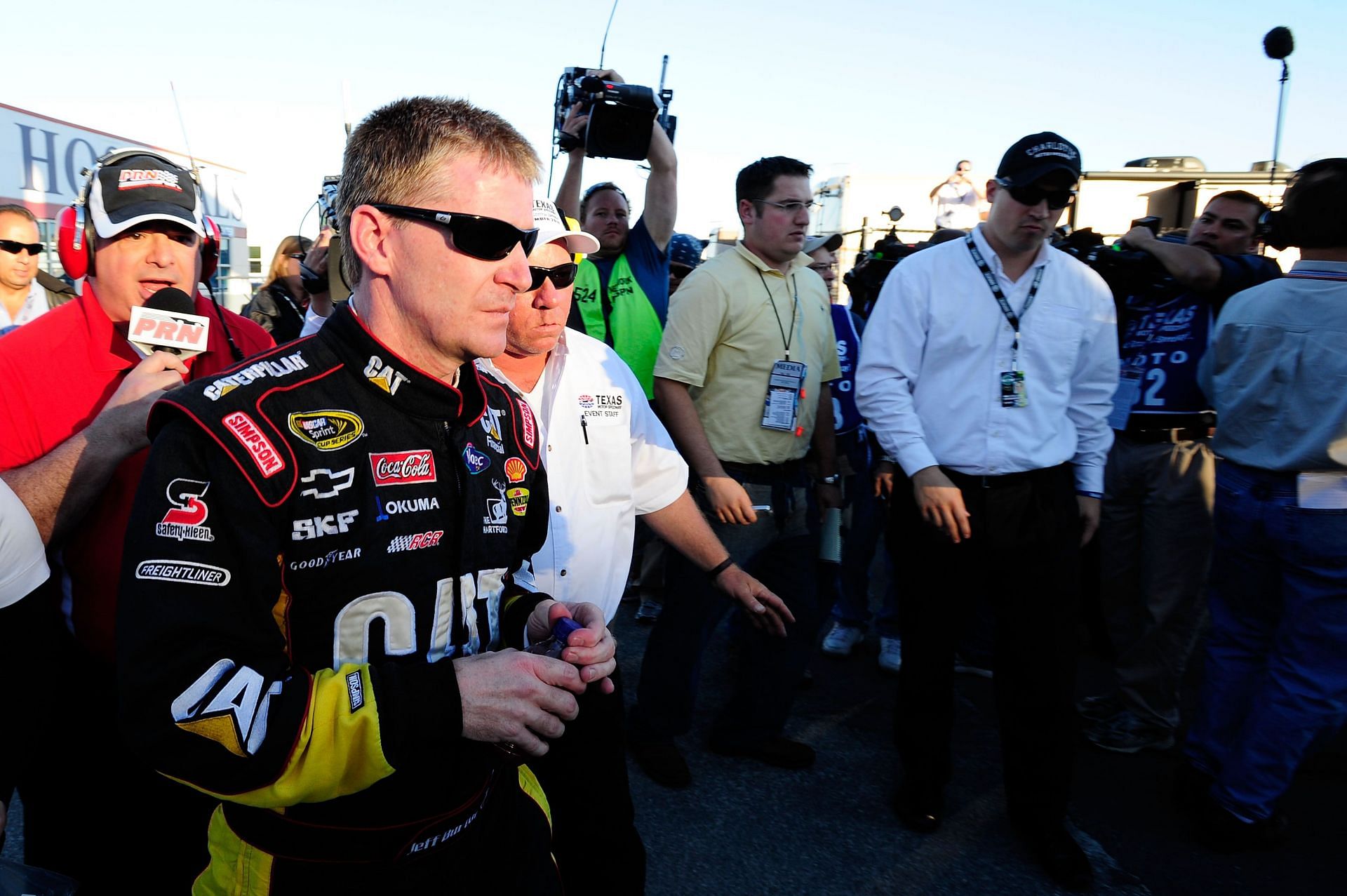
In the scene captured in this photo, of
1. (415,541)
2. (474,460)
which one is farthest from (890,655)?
(415,541)

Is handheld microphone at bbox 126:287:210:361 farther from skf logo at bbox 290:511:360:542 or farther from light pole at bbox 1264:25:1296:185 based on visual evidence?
light pole at bbox 1264:25:1296:185

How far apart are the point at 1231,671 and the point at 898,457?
1.63 m

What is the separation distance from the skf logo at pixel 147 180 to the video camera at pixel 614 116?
6.57 ft

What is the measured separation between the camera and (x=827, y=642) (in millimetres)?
5293

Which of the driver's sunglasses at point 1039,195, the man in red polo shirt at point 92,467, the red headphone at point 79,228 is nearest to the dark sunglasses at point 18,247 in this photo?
the red headphone at point 79,228

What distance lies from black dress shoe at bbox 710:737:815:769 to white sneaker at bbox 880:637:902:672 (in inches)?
43.7

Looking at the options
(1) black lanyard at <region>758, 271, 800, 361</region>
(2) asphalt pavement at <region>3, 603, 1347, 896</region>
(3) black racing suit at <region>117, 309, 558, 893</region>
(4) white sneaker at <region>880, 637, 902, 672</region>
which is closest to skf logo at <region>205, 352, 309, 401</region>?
(3) black racing suit at <region>117, 309, 558, 893</region>

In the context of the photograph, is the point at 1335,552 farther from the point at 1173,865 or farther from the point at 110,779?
the point at 110,779

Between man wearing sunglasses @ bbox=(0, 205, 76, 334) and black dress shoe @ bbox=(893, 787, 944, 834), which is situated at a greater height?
man wearing sunglasses @ bbox=(0, 205, 76, 334)

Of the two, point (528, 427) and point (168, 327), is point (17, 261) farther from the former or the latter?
point (528, 427)

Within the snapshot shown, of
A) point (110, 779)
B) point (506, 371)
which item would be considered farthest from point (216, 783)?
point (506, 371)

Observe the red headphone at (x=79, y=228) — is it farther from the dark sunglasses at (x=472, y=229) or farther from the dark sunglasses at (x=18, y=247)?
the dark sunglasses at (x=18, y=247)

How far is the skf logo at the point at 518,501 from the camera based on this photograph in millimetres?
1656

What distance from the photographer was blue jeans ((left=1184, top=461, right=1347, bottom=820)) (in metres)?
3.13
